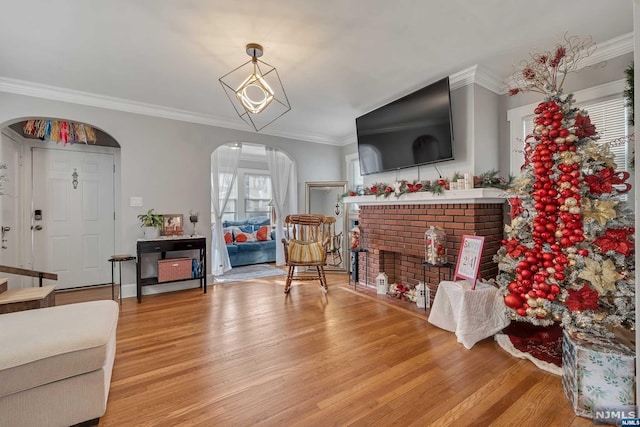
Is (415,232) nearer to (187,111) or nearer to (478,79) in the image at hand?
(478,79)

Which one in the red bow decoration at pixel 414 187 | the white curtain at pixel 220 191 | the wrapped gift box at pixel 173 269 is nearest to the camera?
the red bow decoration at pixel 414 187

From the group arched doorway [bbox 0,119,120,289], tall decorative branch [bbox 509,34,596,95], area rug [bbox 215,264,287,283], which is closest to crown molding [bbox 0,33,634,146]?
tall decorative branch [bbox 509,34,596,95]

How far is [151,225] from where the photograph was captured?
11.9ft

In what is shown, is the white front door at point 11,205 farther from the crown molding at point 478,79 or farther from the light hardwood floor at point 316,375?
the crown molding at point 478,79

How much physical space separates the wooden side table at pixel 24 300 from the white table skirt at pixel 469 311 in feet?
10.8

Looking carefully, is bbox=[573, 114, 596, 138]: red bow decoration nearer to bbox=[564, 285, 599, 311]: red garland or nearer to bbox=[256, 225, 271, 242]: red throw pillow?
bbox=[564, 285, 599, 311]: red garland

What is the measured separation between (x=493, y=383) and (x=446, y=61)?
272cm

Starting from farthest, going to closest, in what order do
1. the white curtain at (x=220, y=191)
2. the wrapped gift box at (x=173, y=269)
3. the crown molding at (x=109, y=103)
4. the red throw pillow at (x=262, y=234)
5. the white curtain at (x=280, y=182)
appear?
the red throw pillow at (x=262, y=234), the white curtain at (x=280, y=182), the white curtain at (x=220, y=191), the wrapped gift box at (x=173, y=269), the crown molding at (x=109, y=103)

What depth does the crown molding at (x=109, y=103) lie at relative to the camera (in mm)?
3098

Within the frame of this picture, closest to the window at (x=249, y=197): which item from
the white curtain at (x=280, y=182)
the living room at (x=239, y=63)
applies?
the white curtain at (x=280, y=182)

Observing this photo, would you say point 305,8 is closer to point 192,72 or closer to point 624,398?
point 192,72

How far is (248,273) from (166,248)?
168cm

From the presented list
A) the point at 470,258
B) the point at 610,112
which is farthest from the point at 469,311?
the point at 610,112

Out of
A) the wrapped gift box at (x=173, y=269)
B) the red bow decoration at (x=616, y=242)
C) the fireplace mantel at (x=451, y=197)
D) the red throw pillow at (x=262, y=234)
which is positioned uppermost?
the fireplace mantel at (x=451, y=197)
